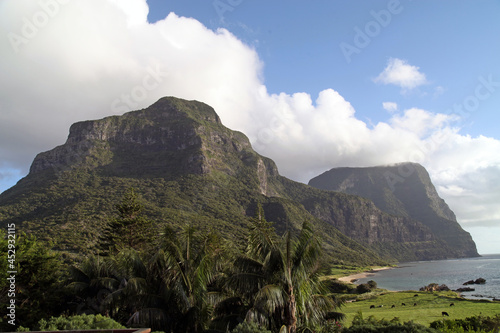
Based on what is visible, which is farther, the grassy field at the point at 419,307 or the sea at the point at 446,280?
the sea at the point at 446,280

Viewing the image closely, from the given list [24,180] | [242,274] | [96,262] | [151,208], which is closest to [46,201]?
[151,208]

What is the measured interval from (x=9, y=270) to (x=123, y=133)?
180342 mm

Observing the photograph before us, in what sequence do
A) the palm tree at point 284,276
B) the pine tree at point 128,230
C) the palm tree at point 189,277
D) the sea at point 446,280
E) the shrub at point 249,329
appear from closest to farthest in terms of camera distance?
the shrub at point 249,329 → the palm tree at point 284,276 → the palm tree at point 189,277 → the pine tree at point 128,230 → the sea at point 446,280

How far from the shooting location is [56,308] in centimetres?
1661

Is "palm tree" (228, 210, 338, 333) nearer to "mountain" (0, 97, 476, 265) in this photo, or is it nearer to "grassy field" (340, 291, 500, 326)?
"grassy field" (340, 291, 500, 326)

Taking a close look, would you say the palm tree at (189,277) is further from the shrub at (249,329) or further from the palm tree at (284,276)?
the shrub at (249,329)

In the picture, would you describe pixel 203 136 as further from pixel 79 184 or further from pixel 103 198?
pixel 103 198

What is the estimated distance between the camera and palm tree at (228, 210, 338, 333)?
30.8 ft

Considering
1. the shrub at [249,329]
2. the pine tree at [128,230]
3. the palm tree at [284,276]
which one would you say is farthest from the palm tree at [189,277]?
the pine tree at [128,230]

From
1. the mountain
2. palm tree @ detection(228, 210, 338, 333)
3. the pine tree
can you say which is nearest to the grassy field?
palm tree @ detection(228, 210, 338, 333)

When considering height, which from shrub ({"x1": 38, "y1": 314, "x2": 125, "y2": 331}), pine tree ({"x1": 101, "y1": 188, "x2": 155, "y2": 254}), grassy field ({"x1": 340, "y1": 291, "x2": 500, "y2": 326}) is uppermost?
pine tree ({"x1": 101, "y1": 188, "x2": 155, "y2": 254})

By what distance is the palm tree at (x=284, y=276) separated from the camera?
938cm

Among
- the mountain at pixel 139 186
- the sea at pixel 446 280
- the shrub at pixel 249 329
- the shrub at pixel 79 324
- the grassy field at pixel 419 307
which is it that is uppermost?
the mountain at pixel 139 186

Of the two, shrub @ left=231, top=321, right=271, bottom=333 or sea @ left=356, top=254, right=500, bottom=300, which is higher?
shrub @ left=231, top=321, right=271, bottom=333
